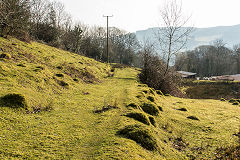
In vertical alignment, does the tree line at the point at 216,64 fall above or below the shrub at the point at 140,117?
above

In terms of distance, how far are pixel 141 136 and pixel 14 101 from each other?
6.55 meters

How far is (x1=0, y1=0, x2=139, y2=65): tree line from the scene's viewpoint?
61.3 ft

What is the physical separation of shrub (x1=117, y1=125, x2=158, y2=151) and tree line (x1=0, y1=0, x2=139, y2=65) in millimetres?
12161

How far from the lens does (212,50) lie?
106812mm

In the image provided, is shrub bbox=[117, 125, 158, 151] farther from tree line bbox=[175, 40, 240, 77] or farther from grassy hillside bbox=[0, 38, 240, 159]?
tree line bbox=[175, 40, 240, 77]

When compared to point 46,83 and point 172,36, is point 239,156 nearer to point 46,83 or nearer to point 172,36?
point 46,83

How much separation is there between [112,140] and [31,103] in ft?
17.3

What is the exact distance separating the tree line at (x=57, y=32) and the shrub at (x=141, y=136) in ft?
39.9

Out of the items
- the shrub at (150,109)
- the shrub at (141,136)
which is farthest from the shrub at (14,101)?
the shrub at (150,109)

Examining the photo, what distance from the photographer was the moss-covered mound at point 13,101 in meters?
7.06

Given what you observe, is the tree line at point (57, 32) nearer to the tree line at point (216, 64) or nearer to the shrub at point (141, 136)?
the shrub at point (141, 136)

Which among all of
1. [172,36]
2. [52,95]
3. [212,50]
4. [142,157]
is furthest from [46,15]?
[212,50]

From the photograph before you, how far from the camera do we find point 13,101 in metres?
7.30

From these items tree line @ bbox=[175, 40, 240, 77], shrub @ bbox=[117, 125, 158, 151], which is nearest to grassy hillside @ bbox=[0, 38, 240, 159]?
shrub @ bbox=[117, 125, 158, 151]
